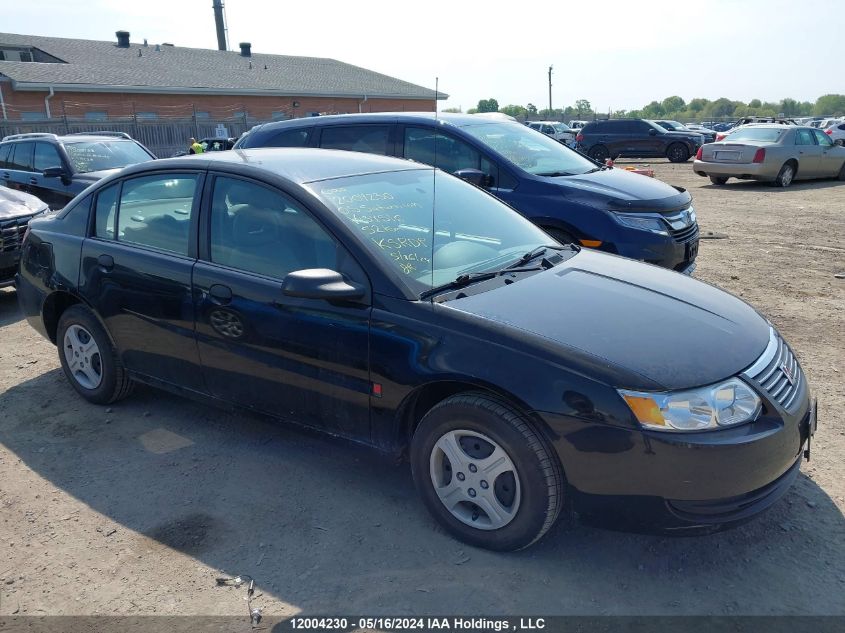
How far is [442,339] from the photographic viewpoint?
9.76ft

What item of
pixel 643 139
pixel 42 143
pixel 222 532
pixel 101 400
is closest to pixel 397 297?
pixel 222 532

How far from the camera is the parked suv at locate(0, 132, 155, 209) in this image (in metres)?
9.56

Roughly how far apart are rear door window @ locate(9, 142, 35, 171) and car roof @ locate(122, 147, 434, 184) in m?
7.08

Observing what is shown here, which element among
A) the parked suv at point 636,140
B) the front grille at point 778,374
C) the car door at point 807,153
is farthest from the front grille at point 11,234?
the parked suv at point 636,140

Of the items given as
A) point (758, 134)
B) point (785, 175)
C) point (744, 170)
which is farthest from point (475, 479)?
point (758, 134)

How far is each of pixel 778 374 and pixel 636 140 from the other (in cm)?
2627

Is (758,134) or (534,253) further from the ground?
(758,134)

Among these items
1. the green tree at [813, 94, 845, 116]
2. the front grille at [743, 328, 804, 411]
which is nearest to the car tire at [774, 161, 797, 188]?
the front grille at [743, 328, 804, 411]

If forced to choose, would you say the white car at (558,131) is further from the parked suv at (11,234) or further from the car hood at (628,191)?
the parked suv at (11,234)

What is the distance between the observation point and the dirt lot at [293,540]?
9.14 feet

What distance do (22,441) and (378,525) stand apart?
2.43 metres

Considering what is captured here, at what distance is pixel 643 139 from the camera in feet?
89.6

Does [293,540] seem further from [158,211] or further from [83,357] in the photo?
[83,357]

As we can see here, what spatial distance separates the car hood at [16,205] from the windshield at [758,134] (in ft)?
50.9
